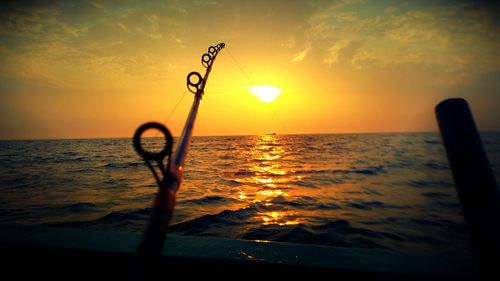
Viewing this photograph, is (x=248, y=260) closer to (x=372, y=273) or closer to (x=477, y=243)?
(x=372, y=273)

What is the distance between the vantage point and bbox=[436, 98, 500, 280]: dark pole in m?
1.80

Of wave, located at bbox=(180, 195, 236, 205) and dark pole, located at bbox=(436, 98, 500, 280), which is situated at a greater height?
dark pole, located at bbox=(436, 98, 500, 280)

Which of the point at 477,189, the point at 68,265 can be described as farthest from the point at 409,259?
the point at 68,265

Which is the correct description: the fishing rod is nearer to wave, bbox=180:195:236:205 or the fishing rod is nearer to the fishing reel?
the fishing reel

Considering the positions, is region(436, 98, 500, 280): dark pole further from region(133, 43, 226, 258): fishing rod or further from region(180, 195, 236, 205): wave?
region(180, 195, 236, 205): wave

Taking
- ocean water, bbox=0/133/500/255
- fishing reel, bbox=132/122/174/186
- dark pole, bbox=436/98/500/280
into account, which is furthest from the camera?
ocean water, bbox=0/133/500/255

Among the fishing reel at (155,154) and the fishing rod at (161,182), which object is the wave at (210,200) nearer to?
the fishing rod at (161,182)

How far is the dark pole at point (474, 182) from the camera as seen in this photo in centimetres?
180

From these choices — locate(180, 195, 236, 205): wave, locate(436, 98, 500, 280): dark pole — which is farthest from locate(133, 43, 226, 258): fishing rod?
locate(180, 195, 236, 205): wave

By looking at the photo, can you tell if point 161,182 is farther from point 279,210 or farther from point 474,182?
point 279,210

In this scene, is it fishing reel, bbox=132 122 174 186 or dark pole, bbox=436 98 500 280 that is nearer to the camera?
fishing reel, bbox=132 122 174 186

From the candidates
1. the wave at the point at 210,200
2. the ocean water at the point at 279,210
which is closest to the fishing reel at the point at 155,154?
the ocean water at the point at 279,210

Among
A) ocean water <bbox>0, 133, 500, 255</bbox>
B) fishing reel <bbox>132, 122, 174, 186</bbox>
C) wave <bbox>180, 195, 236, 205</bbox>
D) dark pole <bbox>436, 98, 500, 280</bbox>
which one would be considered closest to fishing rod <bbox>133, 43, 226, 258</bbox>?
fishing reel <bbox>132, 122, 174, 186</bbox>

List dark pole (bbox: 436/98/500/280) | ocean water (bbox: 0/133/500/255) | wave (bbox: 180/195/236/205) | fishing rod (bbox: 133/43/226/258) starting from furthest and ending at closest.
A: 1. wave (bbox: 180/195/236/205)
2. ocean water (bbox: 0/133/500/255)
3. dark pole (bbox: 436/98/500/280)
4. fishing rod (bbox: 133/43/226/258)
